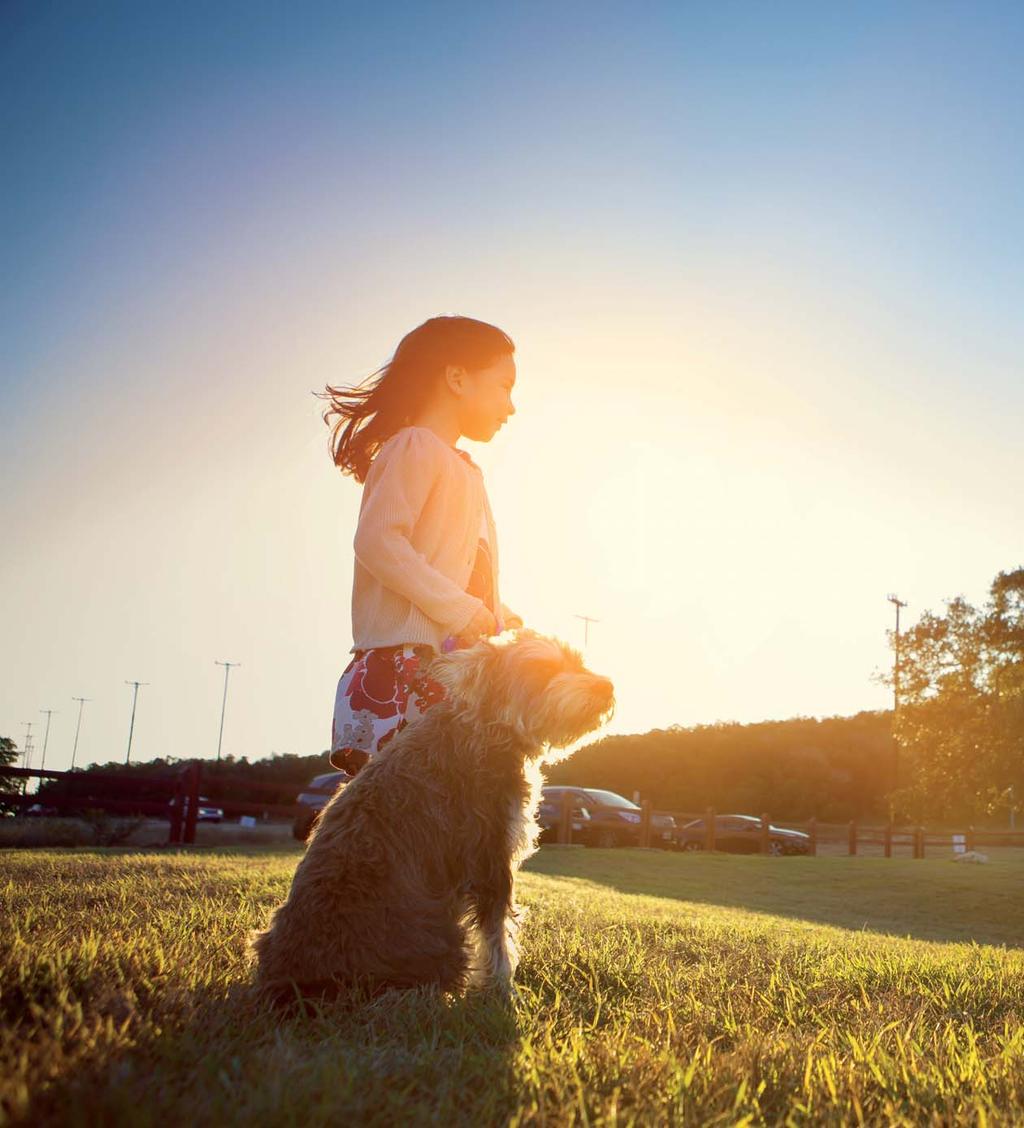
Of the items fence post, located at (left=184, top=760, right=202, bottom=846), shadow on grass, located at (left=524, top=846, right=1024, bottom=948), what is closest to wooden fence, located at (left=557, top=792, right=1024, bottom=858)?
shadow on grass, located at (left=524, top=846, right=1024, bottom=948)

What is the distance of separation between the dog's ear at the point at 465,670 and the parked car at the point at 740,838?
2832cm

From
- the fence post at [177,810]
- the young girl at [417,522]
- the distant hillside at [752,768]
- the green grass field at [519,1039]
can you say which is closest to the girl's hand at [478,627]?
the young girl at [417,522]

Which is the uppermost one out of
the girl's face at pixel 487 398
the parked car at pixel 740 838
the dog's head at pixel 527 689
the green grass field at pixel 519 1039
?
the girl's face at pixel 487 398

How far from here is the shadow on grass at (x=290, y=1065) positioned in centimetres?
162

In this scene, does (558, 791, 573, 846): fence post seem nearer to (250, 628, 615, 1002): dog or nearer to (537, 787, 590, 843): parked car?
(537, 787, 590, 843): parked car

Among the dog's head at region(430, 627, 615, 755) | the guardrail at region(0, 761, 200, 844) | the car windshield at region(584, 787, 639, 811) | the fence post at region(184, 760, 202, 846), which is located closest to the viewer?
the dog's head at region(430, 627, 615, 755)

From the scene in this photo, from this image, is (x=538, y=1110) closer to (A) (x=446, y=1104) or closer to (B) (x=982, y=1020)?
(A) (x=446, y=1104)

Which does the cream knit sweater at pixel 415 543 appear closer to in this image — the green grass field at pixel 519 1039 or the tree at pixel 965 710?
the green grass field at pixel 519 1039

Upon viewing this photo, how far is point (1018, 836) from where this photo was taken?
99.3 ft

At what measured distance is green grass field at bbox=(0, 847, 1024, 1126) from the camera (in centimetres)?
177

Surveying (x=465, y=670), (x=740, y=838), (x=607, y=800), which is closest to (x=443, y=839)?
(x=465, y=670)

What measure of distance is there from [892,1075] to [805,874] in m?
22.9

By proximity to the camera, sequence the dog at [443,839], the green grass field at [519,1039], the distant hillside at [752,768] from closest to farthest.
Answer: the green grass field at [519,1039]
the dog at [443,839]
the distant hillside at [752,768]

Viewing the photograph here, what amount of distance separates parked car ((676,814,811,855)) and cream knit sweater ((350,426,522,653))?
2820cm
